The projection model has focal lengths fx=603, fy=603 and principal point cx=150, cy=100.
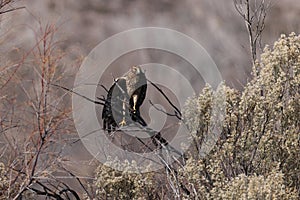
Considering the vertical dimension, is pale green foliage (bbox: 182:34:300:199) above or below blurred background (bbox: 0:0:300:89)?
below

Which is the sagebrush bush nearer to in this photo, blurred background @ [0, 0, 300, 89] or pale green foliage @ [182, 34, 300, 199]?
pale green foliage @ [182, 34, 300, 199]

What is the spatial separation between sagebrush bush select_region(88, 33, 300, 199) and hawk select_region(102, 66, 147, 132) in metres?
0.40

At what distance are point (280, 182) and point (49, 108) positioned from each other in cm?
238

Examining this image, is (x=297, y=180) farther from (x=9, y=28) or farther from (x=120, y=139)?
(x=9, y=28)

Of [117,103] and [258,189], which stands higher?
[117,103]

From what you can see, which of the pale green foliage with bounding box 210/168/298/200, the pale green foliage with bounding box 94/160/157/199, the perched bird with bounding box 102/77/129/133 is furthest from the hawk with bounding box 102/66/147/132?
the pale green foliage with bounding box 210/168/298/200

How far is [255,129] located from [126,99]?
1.05m

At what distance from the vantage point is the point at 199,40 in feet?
56.1

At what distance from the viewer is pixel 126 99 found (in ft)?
15.7

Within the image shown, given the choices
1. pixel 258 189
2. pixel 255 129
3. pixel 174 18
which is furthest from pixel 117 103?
pixel 174 18

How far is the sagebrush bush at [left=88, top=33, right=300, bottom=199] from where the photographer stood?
470 centimetres

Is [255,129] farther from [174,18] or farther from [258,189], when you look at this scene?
[174,18]

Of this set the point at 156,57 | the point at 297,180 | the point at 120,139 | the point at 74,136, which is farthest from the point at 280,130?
the point at 156,57

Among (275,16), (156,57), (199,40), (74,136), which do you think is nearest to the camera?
(74,136)
